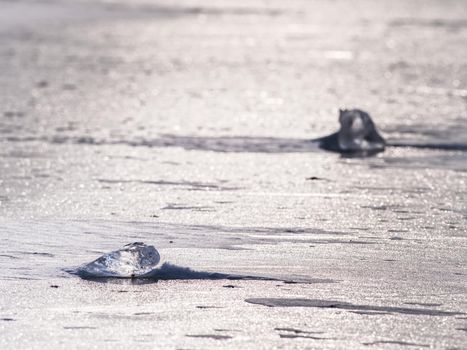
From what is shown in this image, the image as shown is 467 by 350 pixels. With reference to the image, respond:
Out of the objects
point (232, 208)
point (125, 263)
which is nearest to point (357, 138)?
point (232, 208)

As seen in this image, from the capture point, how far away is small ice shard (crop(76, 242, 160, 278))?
23.9ft

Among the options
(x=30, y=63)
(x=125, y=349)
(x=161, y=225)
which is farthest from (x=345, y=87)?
(x=125, y=349)

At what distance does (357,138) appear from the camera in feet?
43.3

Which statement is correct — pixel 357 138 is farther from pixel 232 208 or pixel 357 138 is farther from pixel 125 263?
pixel 125 263

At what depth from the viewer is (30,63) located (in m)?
24.6

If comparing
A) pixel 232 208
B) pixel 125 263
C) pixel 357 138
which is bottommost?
pixel 125 263

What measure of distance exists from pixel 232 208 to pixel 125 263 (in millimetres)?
2372

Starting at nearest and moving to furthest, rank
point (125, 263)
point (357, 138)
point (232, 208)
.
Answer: point (125, 263)
point (232, 208)
point (357, 138)

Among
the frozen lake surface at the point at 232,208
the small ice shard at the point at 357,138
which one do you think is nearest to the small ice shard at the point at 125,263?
the frozen lake surface at the point at 232,208

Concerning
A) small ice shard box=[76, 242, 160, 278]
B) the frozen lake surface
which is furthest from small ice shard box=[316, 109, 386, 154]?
small ice shard box=[76, 242, 160, 278]

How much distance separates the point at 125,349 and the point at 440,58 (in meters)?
24.7

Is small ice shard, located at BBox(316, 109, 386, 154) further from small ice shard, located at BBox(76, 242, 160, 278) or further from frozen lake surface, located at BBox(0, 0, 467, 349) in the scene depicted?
small ice shard, located at BBox(76, 242, 160, 278)

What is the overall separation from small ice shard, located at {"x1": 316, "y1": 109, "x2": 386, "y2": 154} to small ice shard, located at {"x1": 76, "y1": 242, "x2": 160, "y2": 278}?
5895 millimetres

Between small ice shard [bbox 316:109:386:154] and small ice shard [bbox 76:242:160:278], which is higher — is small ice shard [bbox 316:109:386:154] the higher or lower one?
the higher one
